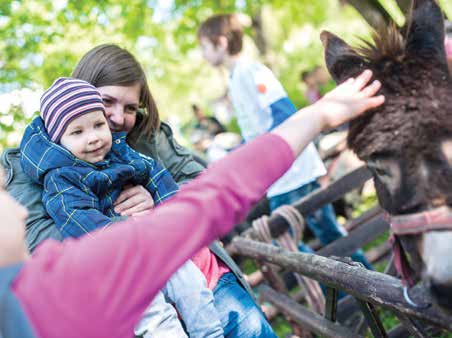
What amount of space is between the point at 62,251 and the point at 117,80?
1.73 meters

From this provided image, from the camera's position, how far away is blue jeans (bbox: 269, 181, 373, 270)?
5316 mm

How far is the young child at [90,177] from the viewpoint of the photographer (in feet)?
7.31

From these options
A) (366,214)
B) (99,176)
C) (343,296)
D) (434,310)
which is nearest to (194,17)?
(366,214)

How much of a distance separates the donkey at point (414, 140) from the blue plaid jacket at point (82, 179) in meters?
1.15

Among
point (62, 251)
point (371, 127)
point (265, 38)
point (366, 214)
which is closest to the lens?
point (62, 251)

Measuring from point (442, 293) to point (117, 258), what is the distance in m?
1.03

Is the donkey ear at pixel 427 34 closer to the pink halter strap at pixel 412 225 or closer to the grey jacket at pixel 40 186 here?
the pink halter strap at pixel 412 225

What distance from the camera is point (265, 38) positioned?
1392 centimetres

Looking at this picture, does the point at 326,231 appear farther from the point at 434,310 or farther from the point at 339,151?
the point at 434,310

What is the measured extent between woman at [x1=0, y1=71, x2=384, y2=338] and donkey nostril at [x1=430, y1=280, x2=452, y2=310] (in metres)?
0.62

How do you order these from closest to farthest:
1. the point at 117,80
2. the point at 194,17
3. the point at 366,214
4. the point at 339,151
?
1. the point at 117,80
2. the point at 366,214
3. the point at 339,151
4. the point at 194,17

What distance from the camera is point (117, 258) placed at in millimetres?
1242

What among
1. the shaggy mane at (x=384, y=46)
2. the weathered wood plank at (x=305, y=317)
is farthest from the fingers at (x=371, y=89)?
the weathered wood plank at (x=305, y=317)

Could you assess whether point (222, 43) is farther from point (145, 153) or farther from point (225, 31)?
point (145, 153)
